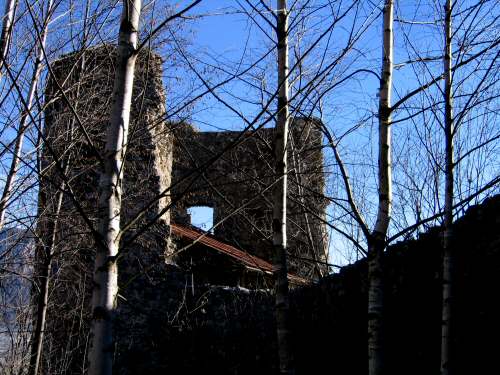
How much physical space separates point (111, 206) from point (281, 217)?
2039 millimetres

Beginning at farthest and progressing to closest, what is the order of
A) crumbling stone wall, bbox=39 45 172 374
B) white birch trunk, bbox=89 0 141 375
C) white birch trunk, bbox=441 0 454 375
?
crumbling stone wall, bbox=39 45 172 374 → white birch trunk, bbox=441 0 454 375 → white birch trunk, bbox=89 0 141 375

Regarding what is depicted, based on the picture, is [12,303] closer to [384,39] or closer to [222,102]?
[222,102]

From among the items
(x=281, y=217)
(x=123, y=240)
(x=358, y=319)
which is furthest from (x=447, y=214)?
(x=123, y=240)

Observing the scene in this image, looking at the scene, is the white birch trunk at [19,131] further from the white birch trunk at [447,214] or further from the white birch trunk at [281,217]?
the white birch trunk at [447,214]

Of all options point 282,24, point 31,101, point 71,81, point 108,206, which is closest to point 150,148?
point 71,81

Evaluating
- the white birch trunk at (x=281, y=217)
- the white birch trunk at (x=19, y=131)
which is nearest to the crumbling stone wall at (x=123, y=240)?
the white birch trunk at (x=19, y=131)

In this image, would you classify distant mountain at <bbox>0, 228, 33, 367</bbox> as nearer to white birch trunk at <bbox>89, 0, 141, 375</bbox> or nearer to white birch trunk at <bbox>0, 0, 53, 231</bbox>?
white birch trunk at <bbox>0, 0, 53, 231</bbox>

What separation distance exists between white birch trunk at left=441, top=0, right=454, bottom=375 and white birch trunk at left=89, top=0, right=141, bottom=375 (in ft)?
8.05

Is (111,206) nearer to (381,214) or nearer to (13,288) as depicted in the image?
(381,214)

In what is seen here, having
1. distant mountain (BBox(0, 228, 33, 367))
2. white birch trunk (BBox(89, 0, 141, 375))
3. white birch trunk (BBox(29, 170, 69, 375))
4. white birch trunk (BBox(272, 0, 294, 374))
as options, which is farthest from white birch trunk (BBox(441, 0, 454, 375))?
white birch trunk (BBox(29, 170, 69, 375))

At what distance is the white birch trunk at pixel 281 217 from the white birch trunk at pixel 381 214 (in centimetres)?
60

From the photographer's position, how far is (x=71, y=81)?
7.13 meters

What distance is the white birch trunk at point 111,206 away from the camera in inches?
86.7

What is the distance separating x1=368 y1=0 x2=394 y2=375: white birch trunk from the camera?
11.9 feet
